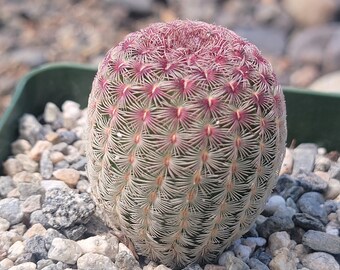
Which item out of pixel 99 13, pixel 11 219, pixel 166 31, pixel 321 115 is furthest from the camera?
pixel 99 13

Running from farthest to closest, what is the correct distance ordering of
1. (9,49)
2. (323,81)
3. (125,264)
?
(9,49)
(323,81)
(125,264)

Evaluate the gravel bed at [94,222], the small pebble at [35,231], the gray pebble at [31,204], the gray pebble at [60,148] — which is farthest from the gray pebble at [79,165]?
the small pebble at [35,231]

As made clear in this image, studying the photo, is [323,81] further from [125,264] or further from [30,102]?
[125,264]

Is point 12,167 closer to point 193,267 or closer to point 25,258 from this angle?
point 25,258

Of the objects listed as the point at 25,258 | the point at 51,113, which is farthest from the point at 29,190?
the point at 51,113

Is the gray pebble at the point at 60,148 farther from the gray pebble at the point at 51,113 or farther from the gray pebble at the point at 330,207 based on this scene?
the gray pebble at the point at 330,207

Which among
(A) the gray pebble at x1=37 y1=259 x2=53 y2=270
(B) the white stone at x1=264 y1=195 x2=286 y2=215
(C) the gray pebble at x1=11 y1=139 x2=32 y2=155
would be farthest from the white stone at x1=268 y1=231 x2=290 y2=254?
(C) the gray pebble at x1=11 y1=139 x2=32 y2=155

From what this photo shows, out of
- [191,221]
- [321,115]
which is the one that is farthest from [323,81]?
[191,221]
